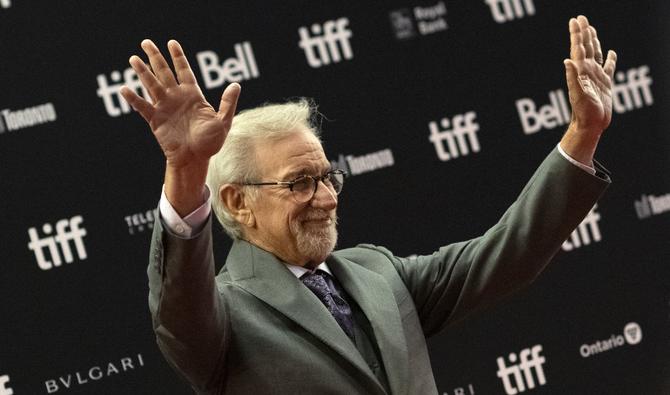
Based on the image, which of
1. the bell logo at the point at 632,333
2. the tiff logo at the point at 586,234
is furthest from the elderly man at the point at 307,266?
the bell logo at the point at 632,333

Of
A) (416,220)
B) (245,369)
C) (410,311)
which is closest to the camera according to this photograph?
(245,369)

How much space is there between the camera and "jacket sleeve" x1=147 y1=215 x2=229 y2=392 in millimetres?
2305

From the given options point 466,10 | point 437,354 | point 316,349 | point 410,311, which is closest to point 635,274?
point 437,354

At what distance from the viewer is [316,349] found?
266cm

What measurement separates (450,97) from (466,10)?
431mm

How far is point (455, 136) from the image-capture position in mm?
4891

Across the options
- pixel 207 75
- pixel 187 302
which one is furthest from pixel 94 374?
pixel 187 302

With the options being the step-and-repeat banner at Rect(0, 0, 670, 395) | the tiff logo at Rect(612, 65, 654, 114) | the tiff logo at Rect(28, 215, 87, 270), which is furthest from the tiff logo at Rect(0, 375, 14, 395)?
the tiff logo at Rect(612, 65, 654, 114)

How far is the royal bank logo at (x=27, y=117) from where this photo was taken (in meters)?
4.37

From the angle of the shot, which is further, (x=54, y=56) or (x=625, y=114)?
→ (x=625, y=114)

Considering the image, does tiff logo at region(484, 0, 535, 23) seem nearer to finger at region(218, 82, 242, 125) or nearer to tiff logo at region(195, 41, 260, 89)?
tiff logo at region(195, 41, 260, 89)

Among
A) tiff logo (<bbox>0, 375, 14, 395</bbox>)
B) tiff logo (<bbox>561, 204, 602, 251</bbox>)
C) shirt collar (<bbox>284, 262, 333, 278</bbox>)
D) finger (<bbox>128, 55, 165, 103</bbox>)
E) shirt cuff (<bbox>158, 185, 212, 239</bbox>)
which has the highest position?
finger (<bbox>128, 55, 165, 103</bbox>)

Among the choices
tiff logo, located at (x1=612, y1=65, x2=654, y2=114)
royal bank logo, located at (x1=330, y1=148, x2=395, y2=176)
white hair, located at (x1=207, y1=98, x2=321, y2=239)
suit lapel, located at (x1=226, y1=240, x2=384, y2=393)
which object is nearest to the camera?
suit lapel, located at (x1=226, y1=240, x2=384, y2=393)

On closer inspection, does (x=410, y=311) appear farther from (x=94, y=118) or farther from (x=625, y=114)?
(x=625, y=114)
